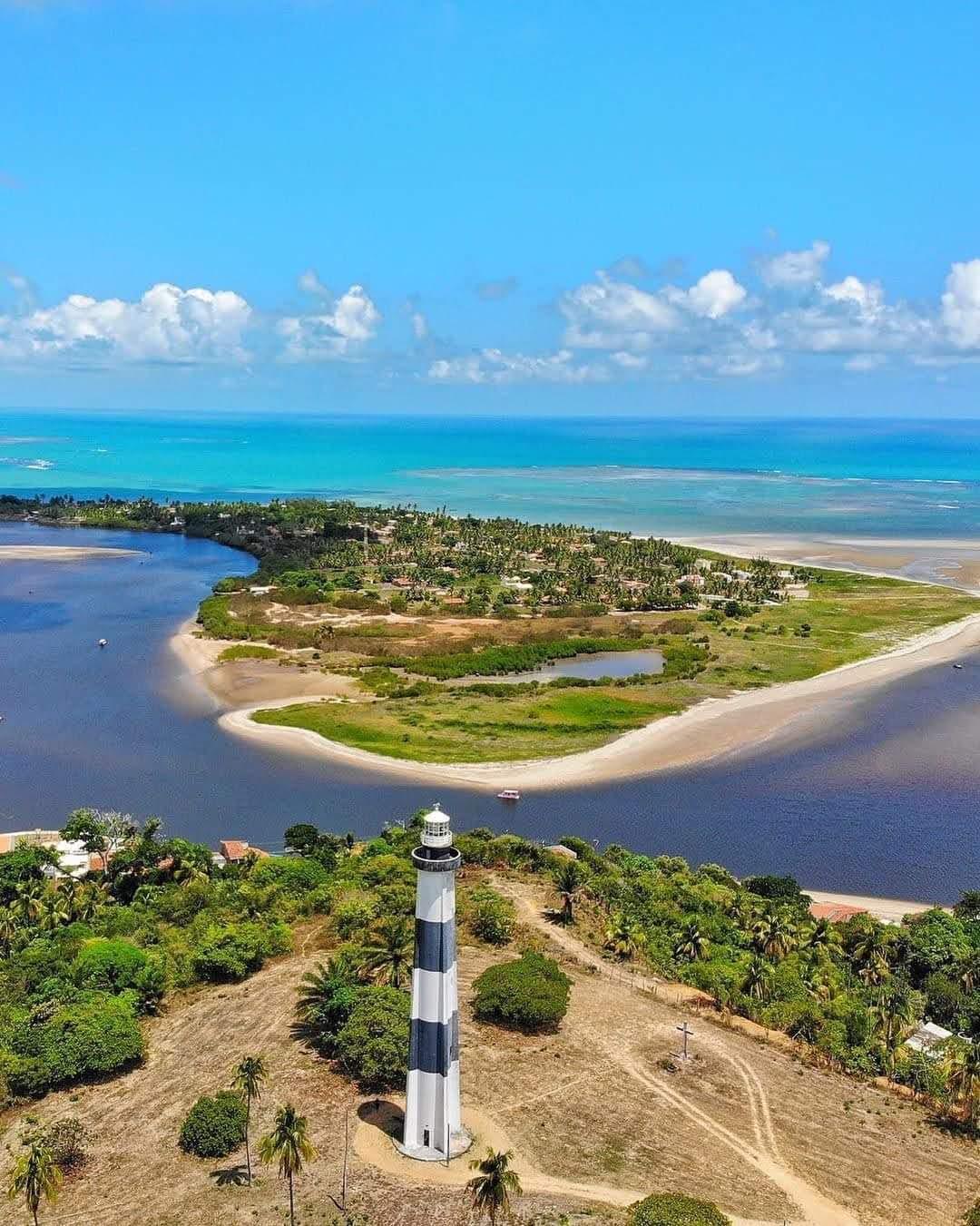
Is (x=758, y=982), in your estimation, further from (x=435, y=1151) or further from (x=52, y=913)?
(x=52, y=913)

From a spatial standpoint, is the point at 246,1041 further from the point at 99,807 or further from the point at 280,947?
the point at 99,807

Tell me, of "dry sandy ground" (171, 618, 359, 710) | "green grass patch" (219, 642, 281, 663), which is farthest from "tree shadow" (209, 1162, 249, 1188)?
"green grass patch" (219, 642, 281, 663)

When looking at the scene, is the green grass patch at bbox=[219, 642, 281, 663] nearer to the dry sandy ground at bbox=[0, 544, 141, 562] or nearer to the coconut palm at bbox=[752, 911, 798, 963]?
the coconut palm at bbox=[752, 911, 798, 963]

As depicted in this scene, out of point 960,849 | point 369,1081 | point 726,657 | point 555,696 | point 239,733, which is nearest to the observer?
point 369,1081

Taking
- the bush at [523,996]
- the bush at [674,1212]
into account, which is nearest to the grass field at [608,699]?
the bush at [523,996]

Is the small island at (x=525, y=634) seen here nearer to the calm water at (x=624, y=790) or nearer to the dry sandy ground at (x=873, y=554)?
the calm water at (x=624, y=790)

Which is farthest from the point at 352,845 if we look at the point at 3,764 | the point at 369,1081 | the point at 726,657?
the point at 726,657
